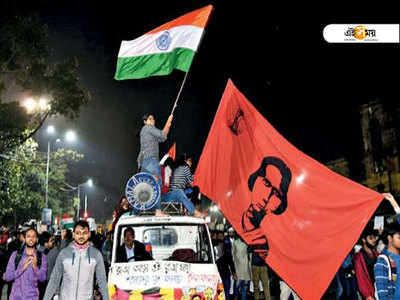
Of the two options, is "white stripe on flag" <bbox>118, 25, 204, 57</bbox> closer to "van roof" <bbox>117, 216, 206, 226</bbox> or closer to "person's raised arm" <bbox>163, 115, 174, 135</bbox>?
"person's raised arm" <bbox>163, 115, 174, 135</bbox>

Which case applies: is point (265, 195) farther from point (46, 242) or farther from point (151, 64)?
point (46, 242)

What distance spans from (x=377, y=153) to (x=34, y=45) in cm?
2218

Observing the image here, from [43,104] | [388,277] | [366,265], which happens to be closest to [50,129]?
[43,104]

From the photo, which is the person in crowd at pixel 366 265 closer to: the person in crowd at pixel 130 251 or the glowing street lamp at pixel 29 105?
the person in crowd at pixel 130 251

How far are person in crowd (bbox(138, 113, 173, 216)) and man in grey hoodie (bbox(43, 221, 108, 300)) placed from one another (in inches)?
128

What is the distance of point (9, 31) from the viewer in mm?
18703

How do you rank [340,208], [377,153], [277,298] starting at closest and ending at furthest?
[340,208]
[277,298]
[377,153]

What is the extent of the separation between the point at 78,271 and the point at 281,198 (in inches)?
119

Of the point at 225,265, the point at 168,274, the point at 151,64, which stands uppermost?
the point at 151,64

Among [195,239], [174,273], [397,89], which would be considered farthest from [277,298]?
[397,89]

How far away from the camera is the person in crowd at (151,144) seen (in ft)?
28.8

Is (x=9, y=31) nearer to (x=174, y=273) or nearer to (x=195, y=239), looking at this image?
(x=195, y=239)

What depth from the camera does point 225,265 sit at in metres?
Result: 12.9

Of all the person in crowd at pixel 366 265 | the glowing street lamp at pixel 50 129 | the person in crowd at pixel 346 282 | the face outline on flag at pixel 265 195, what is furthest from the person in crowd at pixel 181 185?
the glowing street lamp at pixel 50 129
